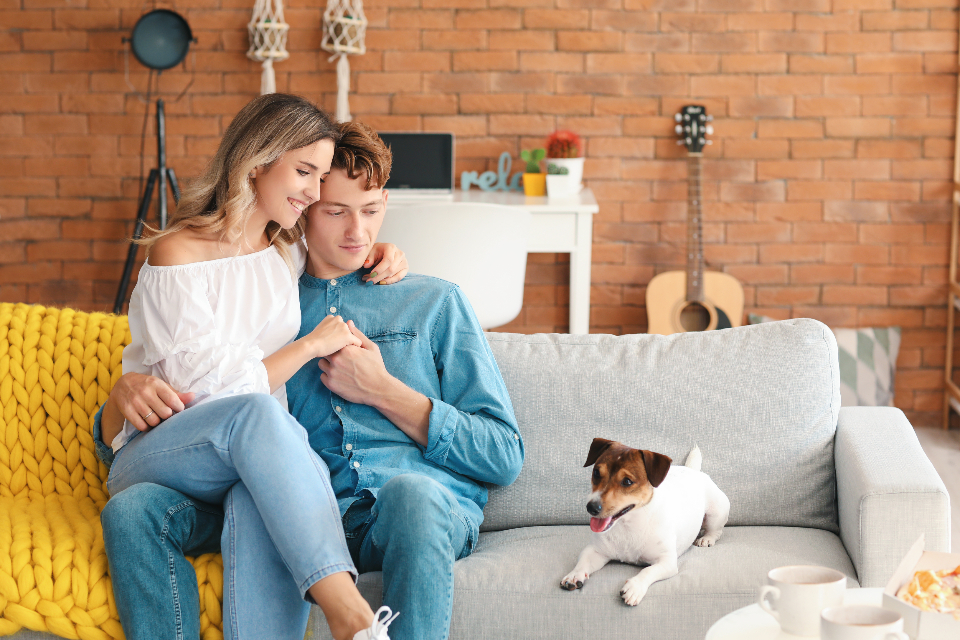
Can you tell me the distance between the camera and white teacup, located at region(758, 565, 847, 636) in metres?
0.93

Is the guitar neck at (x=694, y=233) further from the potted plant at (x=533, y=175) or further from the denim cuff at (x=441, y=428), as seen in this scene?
the denim cuff at (x=441, y=428)

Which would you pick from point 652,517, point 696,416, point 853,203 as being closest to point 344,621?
point 652,517

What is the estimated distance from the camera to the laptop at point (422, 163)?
10.8 ft

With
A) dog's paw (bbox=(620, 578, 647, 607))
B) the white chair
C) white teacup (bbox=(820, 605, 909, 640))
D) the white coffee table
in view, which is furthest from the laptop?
white teacup (bbox=(820, 605, 909, 640))

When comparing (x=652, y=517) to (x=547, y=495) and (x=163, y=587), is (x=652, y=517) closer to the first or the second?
(x=547, y=495)

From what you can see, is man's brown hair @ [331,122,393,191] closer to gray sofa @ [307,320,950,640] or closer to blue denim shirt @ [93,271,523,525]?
blue denim shirt @ [93,271,523,525]

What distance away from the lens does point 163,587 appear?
4.14 ft

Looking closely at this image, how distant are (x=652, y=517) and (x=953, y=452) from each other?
2.28m

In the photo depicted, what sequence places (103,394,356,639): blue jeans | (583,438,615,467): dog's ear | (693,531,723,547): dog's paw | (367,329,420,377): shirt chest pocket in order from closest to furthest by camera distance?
(103,394,356,639): blue jeans → (583,438,615,467): dog's ear → (693,531,723,547): dog's paw → (367,329,420,377): shirt chest pocket

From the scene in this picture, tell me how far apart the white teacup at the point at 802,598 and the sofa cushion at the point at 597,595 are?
1.15 feet

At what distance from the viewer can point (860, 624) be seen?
34.5 inches

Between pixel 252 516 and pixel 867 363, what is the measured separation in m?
2.75

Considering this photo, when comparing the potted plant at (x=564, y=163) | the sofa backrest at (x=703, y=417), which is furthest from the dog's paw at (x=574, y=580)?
the potted plant at (x=564, y=163)

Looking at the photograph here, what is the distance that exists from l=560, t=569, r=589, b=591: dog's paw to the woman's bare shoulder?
2.59 ft
